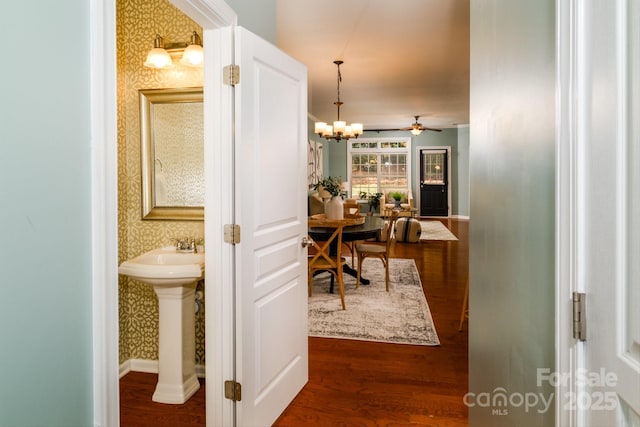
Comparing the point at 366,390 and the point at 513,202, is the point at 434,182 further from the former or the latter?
the point at 513,202

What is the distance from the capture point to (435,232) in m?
10.1

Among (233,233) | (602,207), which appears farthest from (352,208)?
(602,207)

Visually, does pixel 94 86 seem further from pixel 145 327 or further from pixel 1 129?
pixel 145 327

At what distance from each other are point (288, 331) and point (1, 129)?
6.24ft

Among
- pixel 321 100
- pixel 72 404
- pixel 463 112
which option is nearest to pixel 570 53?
pixel 72 404

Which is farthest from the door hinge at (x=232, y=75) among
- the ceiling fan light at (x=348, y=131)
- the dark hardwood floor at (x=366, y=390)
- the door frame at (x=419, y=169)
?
the door frame at (x=419, y=169)

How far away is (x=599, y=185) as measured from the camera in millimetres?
793

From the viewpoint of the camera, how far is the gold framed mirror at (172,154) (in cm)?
283

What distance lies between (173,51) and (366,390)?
2555 mm

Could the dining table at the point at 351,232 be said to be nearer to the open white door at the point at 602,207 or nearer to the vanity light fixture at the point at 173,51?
the vanity light fixture at the point at 173,51

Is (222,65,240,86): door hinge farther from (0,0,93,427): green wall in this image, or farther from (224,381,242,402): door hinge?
(224,381,242,402): door hinge

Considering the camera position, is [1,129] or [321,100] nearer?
[1,129]

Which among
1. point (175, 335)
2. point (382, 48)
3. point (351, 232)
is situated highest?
point (382, 48)

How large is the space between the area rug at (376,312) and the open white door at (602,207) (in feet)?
8.76
